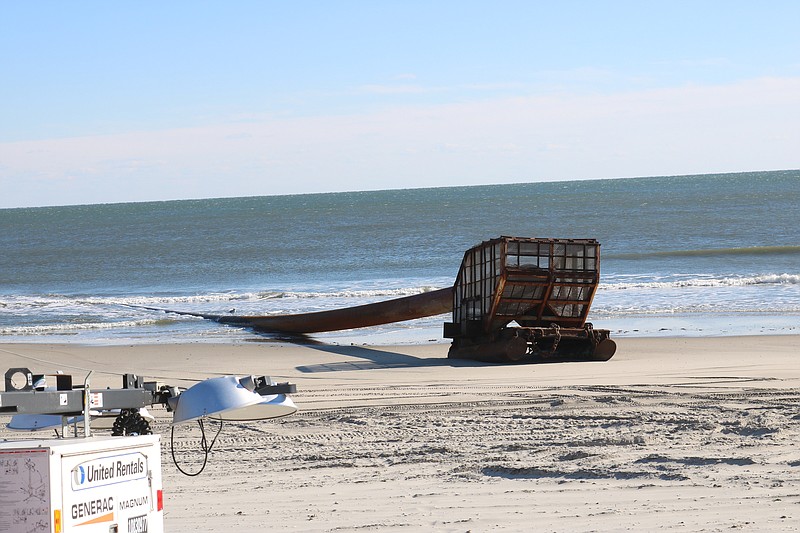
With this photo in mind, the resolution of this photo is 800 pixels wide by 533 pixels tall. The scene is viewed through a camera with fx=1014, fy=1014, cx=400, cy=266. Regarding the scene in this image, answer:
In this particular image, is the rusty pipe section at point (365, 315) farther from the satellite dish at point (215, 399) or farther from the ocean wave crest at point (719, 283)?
the satellite dish at point (215, 399)

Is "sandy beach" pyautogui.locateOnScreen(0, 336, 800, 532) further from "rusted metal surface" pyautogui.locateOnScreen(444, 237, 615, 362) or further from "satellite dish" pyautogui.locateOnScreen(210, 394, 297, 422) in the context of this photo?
"satellite dish" pyautogui.locateOnScreen(210, 394, 297, 422)

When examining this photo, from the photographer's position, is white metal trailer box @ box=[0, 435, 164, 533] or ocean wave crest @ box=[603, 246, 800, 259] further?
ocean wave crest @ box=[603, 246, 800, 259]

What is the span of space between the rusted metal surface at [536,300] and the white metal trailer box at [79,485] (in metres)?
10.8

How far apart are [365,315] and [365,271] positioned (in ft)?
65.2

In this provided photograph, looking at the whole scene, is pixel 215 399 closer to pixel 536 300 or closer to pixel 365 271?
pixel 536 300

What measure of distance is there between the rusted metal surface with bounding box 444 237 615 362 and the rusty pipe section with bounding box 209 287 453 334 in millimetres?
3266

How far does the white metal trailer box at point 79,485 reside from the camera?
12.8ft

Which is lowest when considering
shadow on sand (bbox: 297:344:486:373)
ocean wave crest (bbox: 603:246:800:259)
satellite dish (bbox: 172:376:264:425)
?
shadow on sand (bbox: 297:344:486:373)

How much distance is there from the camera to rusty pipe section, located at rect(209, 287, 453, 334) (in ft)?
63.4

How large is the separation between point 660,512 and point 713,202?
277 ft

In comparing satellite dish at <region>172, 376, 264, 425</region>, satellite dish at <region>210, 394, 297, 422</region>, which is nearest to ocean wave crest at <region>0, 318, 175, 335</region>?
satellite dish at <region>210, 394, 297, 422</region>

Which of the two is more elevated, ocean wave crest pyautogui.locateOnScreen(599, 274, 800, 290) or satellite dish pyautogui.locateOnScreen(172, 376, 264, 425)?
satellite dish pyautogui.locateOnScreen(172, 376, 264, 425)

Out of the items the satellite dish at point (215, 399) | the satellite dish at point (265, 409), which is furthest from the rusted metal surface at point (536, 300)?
the satellite dish at point (215, 399)

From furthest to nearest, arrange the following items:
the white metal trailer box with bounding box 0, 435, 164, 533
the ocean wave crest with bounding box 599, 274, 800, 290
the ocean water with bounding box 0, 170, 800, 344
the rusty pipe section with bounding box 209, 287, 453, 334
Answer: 1. the ocean wave crest with bounding box 599, 274, 800, 290
2. the ocean water with bounding box 0, 170, 800, 344
3. the rusty pipe section with bounding box 209, 287, 453, 334
4. the white metal trailer box with bounding box 0, 435, 164, 533
